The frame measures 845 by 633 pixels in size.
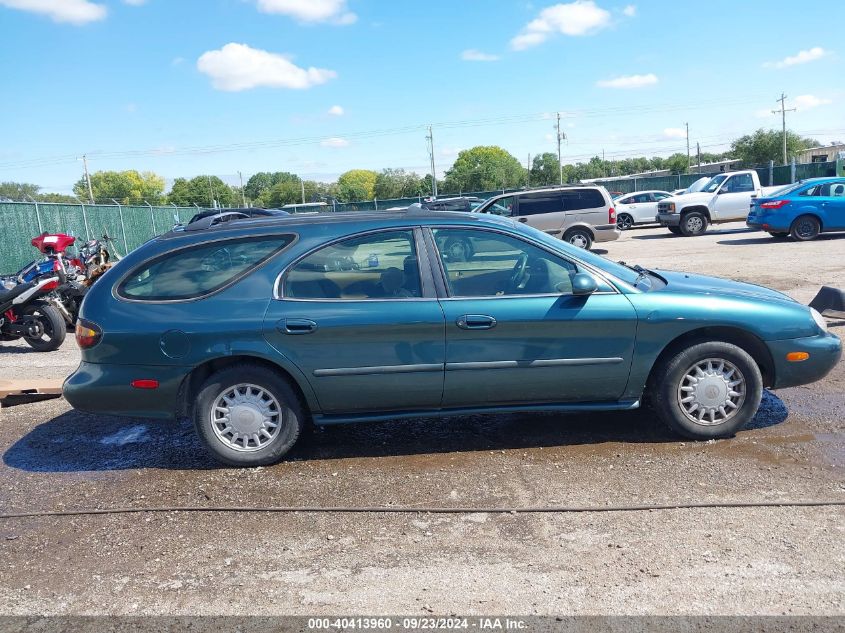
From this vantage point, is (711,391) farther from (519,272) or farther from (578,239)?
(578,239)

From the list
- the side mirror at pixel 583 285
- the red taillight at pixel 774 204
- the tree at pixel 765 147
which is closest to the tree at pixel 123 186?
the tree at pixel 765 147

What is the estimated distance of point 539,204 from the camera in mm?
18609

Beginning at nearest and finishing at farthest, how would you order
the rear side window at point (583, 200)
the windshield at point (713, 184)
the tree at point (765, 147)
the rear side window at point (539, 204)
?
the rear side window at point (583, 200)
the rear side window at point (539, 204)
the windshield at point (713, 184)
the tree at point (765, 147)

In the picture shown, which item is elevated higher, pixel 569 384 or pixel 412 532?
pixel 569 384

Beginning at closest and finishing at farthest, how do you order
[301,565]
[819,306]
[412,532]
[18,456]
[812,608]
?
[812,608], [301,565], [412,532], [18,456], [819,306]

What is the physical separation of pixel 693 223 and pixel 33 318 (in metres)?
19.5

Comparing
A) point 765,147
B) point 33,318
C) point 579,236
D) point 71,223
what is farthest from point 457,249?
point 765,147

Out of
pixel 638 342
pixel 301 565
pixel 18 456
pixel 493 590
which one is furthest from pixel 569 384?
pixel 18 456

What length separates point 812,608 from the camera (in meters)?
2.85

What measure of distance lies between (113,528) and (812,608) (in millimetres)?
3494

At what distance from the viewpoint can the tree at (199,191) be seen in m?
87.2

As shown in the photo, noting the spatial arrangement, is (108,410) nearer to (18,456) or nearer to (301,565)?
(18,456)

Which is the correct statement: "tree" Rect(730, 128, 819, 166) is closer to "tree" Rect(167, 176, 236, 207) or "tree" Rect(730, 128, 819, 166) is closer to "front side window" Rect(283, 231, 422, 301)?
"tree" Rect(167, 176, 236, 207)

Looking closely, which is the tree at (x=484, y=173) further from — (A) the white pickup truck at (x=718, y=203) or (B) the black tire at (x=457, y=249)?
(B) the black tire at (x=457, y=249)
